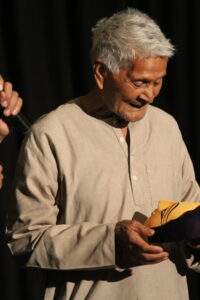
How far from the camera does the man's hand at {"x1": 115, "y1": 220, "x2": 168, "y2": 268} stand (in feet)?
5.47

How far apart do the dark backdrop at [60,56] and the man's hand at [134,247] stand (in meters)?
1.00

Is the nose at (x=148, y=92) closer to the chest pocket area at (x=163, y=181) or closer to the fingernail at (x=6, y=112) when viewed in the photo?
the chest pocket area at (x=163, y=181)

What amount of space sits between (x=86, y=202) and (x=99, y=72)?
1.15 feet

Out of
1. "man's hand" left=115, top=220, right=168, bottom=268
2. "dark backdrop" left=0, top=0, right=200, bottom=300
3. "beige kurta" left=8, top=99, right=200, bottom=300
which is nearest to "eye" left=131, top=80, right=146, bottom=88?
"beige kurta" left=8, top=99, right=200, bottom=300

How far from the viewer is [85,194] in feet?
6.13

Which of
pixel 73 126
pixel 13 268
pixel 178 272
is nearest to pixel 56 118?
pixel 73 126

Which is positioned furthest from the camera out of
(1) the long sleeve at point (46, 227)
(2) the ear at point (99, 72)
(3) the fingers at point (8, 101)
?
(2) the ear at point (99, 72)

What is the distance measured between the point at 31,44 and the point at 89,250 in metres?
1.09

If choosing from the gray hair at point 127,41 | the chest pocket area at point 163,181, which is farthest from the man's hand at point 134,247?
the gray hair at point 127,41

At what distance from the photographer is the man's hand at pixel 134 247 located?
1.67 m

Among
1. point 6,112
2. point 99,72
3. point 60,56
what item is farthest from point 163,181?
point 60,56

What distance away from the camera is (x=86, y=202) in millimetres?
1864

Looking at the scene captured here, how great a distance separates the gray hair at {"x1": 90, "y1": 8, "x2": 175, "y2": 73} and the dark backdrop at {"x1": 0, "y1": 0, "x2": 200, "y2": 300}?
754 millimetres

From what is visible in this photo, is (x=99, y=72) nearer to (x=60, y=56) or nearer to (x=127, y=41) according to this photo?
(x=127, y=41)
